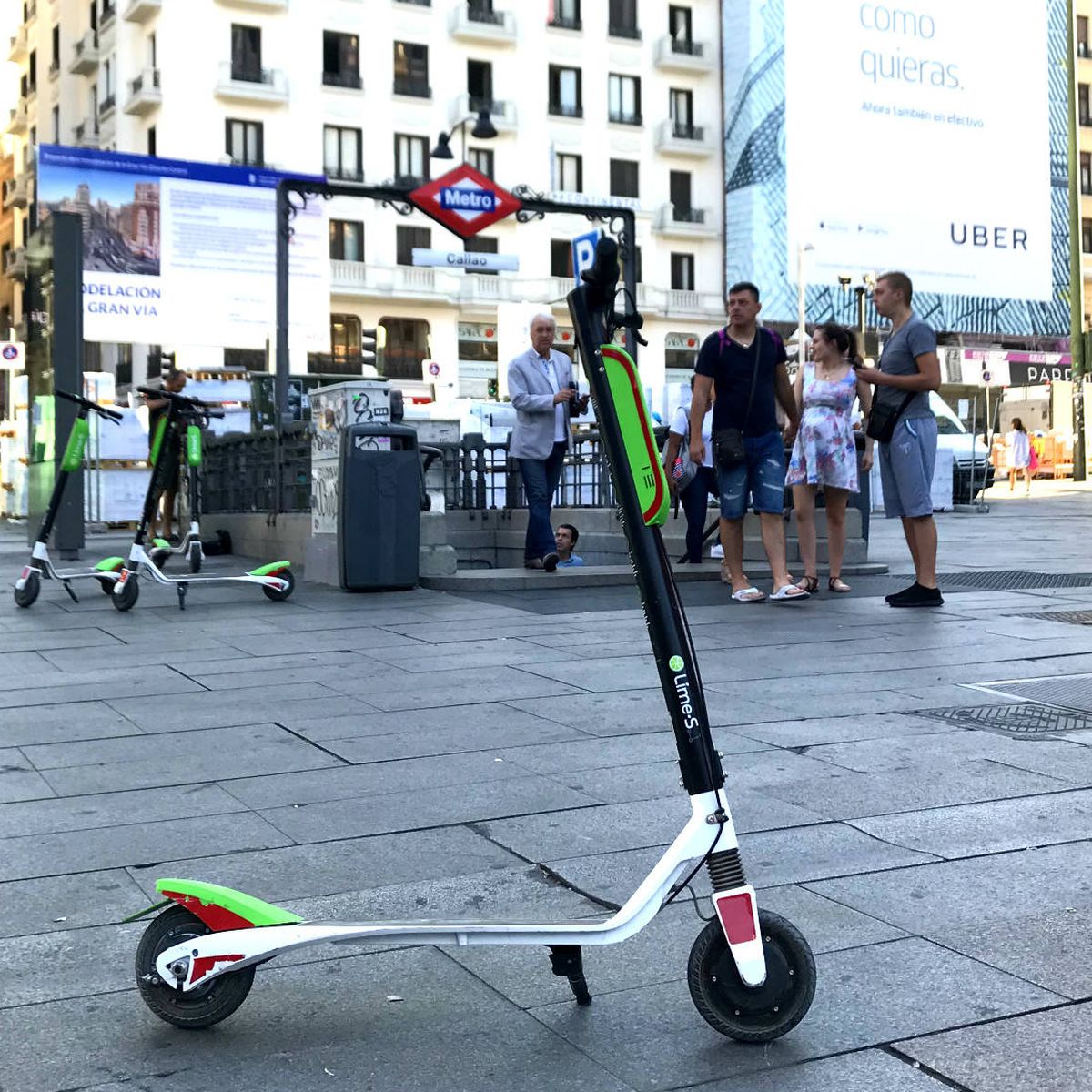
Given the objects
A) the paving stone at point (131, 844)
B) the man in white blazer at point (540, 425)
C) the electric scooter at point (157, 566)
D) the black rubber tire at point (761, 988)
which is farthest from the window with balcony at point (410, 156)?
the black rubber tire at point (761, 988)

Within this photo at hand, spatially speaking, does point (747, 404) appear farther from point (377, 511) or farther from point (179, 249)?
point (179, 249)

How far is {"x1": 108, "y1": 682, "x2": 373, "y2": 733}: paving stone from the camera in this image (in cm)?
548

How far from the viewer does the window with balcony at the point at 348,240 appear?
5134 centimetres

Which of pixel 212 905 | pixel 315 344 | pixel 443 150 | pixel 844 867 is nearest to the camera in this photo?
pixel 212 905

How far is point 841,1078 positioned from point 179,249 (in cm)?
2813

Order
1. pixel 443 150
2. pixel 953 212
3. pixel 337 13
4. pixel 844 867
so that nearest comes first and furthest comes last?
pixel 844 867
pixel 443 150
pixel 953 212
pixel 337 13

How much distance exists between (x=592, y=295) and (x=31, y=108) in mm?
65877

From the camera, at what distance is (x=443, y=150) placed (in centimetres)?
2680

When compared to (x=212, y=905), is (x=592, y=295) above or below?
above

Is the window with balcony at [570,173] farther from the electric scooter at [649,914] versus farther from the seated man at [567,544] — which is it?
the electric scooter at [649,914]

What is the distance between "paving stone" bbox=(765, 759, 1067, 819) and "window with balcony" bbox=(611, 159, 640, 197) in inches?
2124

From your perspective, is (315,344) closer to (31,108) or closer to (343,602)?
(343,602)

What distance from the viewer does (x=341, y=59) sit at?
171 ft

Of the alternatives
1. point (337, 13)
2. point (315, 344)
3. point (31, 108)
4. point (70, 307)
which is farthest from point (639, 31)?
point (70, 307)
